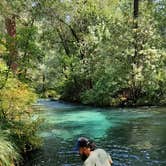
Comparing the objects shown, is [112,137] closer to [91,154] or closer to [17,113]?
[17,113]

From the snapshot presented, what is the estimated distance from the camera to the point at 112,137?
17188 millimetres

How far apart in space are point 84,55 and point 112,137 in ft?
69.1

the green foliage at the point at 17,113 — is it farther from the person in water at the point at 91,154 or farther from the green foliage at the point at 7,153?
Answer: the person in water at the point at 91,154

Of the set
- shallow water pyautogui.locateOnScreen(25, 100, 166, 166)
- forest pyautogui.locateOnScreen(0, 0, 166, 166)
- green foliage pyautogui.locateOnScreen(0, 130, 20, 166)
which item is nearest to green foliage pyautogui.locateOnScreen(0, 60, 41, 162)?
forest pyautogui.locateOnScreen(0, 0, 166, 166)

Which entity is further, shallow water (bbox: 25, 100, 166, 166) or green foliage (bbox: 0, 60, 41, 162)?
green foliage (bbox: 0, 60, 41, 162)

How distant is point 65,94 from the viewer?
43250mm

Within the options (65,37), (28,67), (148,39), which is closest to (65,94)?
(65,37)

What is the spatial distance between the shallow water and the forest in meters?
Answer: 1.09

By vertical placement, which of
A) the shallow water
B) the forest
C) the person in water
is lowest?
the shallow water

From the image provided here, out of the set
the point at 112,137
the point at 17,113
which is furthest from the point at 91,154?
the point at 112,137

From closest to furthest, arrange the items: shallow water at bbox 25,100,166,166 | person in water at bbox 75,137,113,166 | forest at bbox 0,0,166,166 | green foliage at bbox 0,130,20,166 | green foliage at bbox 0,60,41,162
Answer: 1. person in water at bbox 75,137,113,166
2. green foliage at bbox 0,130,20,166
3. shallow water at bbox 25,100,166,166
4. green foliage at bbox 0,60,41,162
5. forest at bbox 0,0,166,166

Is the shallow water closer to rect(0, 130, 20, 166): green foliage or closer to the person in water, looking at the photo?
rect(0, 130, 20, 166): green foliage

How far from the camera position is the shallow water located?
13125 mm

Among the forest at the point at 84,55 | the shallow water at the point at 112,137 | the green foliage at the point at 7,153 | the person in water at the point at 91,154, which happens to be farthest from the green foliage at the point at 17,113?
the person in water at the point at 91,154
